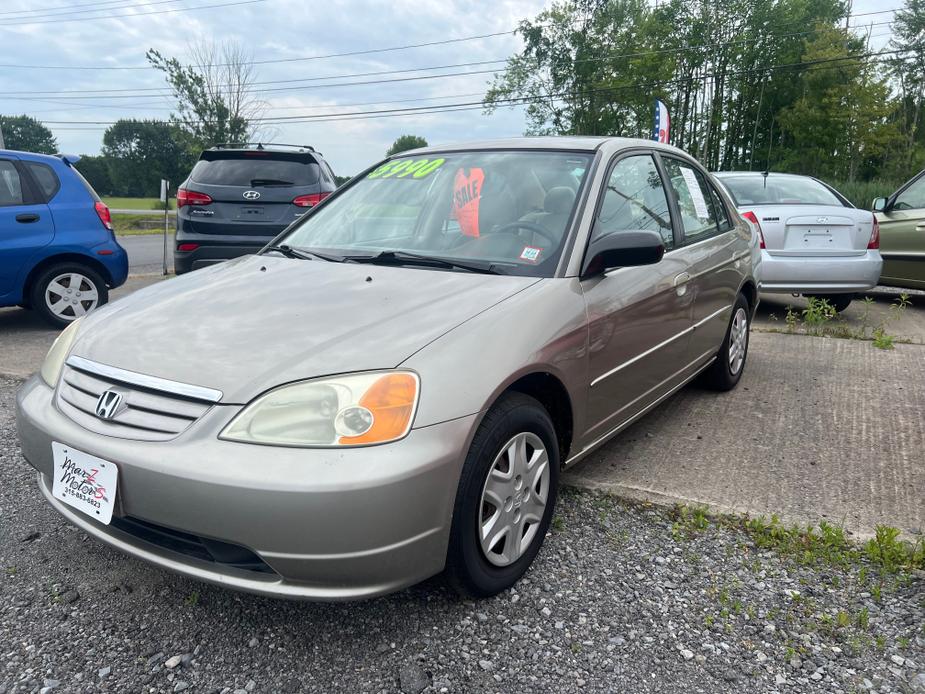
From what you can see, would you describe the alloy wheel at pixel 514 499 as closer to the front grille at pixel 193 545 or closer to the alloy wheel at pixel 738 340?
the front grille at pixel 193 545

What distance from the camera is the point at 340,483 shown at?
1.73 m

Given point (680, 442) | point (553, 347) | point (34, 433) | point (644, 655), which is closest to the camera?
point (644, 655)

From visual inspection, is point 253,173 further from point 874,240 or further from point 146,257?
point 146,257

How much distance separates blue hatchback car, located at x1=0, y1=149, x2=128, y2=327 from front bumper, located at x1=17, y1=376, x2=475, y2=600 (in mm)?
4986

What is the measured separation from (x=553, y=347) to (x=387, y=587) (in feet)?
3.18

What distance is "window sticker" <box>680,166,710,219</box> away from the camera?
3.90 metres

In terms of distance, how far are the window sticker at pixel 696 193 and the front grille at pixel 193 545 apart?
3087 millimetres

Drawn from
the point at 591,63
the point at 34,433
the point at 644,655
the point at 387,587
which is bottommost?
the point at 644,655

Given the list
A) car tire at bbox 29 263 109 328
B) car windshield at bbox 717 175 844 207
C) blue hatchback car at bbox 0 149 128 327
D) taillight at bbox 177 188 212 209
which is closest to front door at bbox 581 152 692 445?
car windshield at bbox 717 175 844 207

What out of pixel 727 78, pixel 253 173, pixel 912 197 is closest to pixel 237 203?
pixel 253 173

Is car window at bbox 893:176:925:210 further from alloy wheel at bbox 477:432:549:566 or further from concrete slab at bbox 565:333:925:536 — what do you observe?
alloy wheel at bbox 477:432:549:566

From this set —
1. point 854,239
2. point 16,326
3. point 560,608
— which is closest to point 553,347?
point 560,608

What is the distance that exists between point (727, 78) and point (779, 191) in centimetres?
4840

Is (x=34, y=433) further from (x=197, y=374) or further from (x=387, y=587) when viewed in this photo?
(x=387, y=587)
